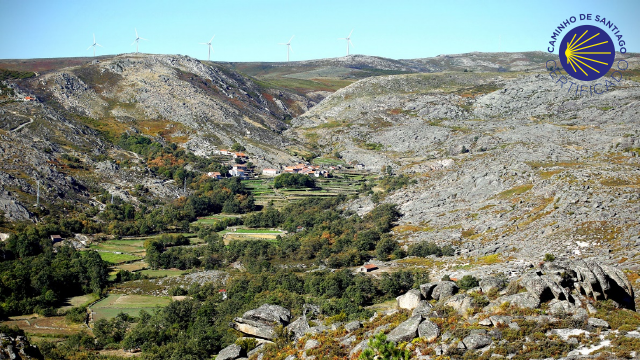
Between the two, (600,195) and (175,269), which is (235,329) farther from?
(600,195)

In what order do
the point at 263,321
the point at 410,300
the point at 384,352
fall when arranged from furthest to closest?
the point at 263,321 → the point at 410,300 → the point at 384,352

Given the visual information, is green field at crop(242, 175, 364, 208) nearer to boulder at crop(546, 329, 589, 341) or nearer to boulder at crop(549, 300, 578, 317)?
boulder at crop(549, 300, 578, 317)

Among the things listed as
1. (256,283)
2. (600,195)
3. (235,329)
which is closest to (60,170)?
(256,283)

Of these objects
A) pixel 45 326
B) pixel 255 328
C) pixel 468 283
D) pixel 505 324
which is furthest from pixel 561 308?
pixel 45 326

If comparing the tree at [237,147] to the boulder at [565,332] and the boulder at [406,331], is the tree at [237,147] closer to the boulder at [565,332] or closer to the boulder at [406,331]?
the boulder at [406,331]

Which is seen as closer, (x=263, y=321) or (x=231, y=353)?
(x=231, y=353)

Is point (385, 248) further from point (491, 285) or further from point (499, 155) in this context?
point (499, 155)

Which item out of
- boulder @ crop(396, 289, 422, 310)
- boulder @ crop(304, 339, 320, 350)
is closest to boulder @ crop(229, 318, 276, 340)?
boulder @ crop(304, 339, 320, 350)

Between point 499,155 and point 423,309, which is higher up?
point 499,155
